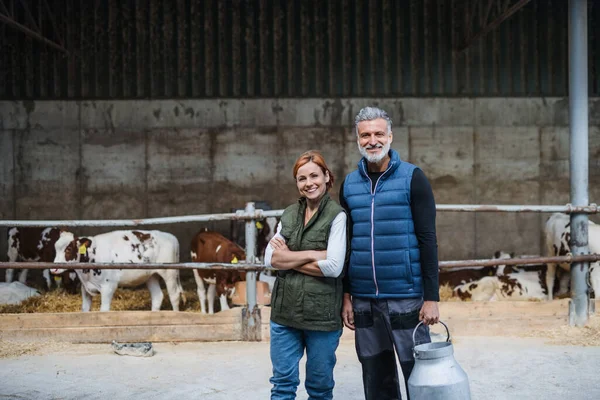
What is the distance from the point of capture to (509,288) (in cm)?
977

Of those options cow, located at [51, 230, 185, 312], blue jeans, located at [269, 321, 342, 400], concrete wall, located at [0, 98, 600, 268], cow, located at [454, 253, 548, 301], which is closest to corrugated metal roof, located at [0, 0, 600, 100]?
concrete wall, located at [0, 98, 600, 268]

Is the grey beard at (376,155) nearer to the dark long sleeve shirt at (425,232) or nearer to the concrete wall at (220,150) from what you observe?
the dark long sleeve shirt at (425,232)

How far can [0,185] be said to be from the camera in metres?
12.9

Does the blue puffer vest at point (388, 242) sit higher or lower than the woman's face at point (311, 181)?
lower

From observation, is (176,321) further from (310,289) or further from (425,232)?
(425,232)

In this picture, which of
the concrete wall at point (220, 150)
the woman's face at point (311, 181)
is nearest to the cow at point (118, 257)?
the concrete wall at point (220, 150)

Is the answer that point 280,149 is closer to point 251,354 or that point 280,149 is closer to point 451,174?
point 451,174

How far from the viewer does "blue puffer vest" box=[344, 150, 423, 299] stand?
381 centimetres

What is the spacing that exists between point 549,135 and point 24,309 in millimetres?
9206

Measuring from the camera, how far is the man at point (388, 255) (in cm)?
380

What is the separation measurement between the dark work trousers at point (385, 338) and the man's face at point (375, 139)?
2.52 ft

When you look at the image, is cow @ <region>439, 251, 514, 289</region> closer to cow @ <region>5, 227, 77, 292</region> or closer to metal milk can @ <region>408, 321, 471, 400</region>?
cow @ <region>5, 227, 77, 292</region>

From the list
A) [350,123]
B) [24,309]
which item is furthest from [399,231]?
[350,123]

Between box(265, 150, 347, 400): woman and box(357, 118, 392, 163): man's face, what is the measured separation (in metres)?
0.29
